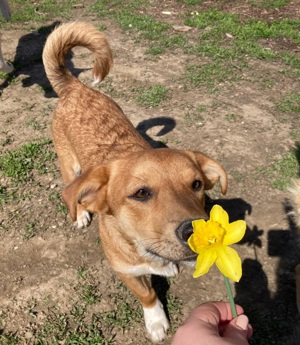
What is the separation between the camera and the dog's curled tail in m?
3.98

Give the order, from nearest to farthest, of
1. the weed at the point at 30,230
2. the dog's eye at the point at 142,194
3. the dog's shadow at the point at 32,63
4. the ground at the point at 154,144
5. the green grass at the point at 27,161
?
1. the dog's eye at the point at 142,194
2. the ground at the point at 154,144
3. the weed at the point at 30,230
4. the green grass at the point at 27,161
5. the dog's shadow at the point at 32,63

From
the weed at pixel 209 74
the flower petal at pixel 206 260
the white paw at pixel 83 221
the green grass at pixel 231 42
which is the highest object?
the flower petal at pixel 206 260

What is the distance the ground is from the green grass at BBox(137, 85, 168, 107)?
0.04 metres

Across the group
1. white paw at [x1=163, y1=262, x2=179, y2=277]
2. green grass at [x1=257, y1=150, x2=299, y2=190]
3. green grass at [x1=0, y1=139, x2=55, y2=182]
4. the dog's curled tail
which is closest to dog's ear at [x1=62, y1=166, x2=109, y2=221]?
white paw at [x1=163, y1=262, x2=179, y2=277]

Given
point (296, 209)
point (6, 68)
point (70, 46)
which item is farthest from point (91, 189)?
point (6, 68)

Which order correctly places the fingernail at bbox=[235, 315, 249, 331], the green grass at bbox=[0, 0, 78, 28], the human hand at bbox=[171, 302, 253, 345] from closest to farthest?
the human hand at bbox=[171, 302, 253, 345]
the fingernail at bbox=[235, 315, 249, 331]
the green grass at bbox=[0, 0, 78, 28]

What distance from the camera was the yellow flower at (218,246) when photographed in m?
1.41

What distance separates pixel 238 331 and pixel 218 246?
0.55 metres

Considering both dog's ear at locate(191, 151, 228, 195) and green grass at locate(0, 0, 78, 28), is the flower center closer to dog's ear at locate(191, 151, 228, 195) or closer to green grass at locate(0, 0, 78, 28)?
dog's ear at locate(191, 151, 228, 195)

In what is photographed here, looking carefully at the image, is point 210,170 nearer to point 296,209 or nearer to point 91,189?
point 296,209

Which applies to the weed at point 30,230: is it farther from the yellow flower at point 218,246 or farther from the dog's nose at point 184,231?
the yellow flower at point 218,246

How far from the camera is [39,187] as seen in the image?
4711 millimetres

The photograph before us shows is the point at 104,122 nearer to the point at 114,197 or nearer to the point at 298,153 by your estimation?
the point at 114,197

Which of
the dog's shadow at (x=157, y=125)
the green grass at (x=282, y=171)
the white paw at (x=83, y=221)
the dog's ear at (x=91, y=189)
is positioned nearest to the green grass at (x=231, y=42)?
the dog's shadow at (x=157, y=125)
